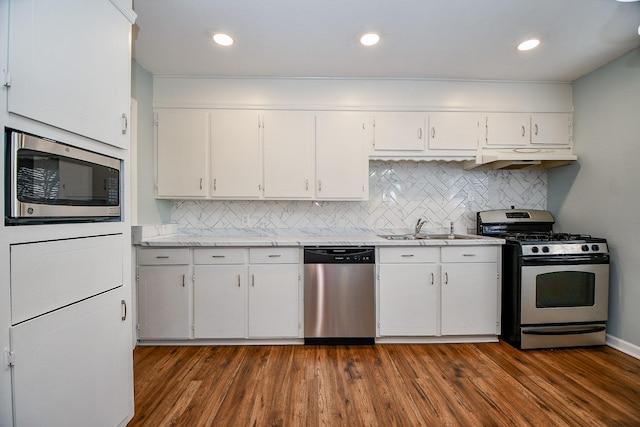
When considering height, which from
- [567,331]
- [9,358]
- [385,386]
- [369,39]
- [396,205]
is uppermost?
[369,39]

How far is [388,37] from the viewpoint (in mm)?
2338

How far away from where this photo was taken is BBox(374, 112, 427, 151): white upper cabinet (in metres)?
3.04

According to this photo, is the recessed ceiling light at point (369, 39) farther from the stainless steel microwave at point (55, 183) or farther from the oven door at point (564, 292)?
the oven door at point (564, 292)

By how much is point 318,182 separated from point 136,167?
1.66m

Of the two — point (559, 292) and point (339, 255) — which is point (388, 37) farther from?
point (559, 292)

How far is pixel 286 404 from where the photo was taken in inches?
74.4

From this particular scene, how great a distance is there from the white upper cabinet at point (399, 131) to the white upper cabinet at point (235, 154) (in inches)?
47.4

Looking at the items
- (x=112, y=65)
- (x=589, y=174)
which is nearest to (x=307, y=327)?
(x=112, y=65)

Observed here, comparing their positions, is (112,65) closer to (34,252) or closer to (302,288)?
(34,252)

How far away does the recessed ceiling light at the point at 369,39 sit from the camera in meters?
2.30

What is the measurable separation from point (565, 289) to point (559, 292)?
62 millimetres

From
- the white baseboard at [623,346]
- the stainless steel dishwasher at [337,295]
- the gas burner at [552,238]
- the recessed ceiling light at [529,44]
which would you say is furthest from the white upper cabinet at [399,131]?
the white baseboard at [623,346]

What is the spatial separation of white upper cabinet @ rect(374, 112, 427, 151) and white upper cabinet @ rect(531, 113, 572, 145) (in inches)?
45.7

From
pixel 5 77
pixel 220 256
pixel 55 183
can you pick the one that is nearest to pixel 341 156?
pixel 220 256
